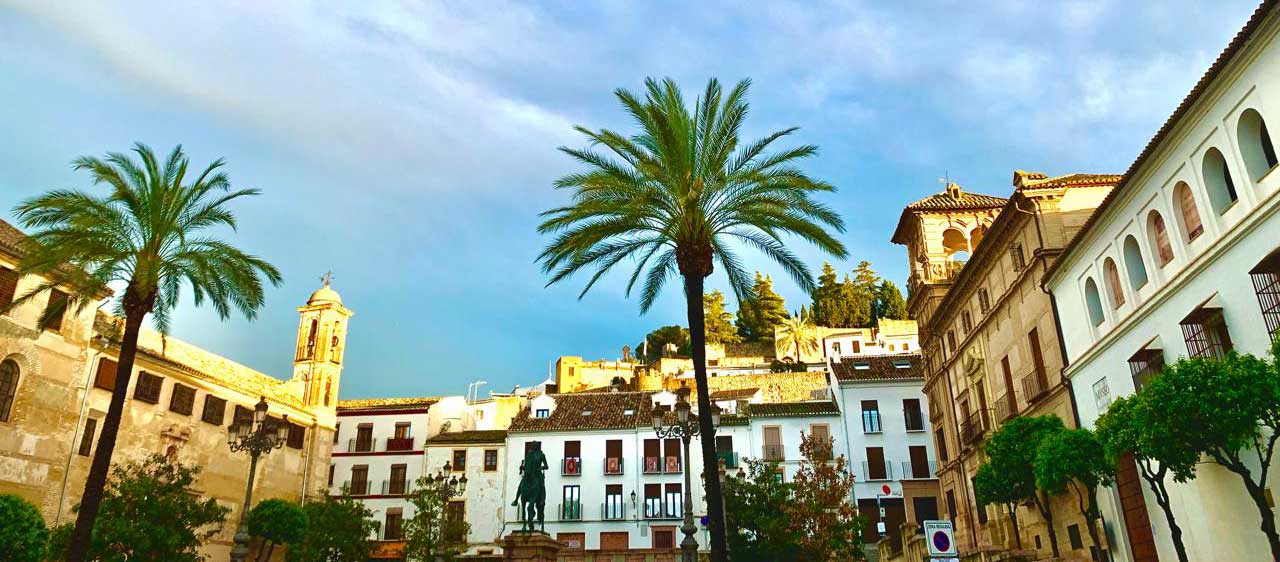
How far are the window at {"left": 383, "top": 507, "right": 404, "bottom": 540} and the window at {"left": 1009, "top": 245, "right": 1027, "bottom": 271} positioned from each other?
36304 mm

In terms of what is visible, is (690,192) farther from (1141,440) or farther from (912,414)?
(912,414)

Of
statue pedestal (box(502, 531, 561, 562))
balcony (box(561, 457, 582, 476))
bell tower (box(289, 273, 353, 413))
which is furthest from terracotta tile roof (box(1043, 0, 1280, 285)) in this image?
bell tower (box(289, 273, 353, 413))

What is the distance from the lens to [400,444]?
50.6 m

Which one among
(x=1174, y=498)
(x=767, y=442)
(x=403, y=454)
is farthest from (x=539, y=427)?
(x=1174, y=498)

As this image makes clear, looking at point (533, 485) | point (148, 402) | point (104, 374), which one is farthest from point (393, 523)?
point (533, 485)

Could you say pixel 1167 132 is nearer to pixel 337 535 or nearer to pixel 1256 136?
pixel 1256 136

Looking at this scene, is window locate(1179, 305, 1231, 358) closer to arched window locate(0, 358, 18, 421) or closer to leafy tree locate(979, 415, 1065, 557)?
leafy tree locate(979, 415, 1065, 557)

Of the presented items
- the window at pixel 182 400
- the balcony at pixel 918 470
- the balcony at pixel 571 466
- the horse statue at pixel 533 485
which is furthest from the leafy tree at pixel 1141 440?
the window at pixel 182 400

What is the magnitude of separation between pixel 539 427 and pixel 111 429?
93.2 ft

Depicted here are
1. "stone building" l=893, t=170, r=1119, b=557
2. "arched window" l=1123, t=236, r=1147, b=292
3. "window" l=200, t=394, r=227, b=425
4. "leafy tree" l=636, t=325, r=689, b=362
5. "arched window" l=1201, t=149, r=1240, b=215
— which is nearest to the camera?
Result: "arched window" l=1201, t=149, r=1240, b=215

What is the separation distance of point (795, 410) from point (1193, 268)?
2924 centimetres

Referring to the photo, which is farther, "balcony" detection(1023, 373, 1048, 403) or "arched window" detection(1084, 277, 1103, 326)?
"balcony" detection(1023, 373, 1048, 403)

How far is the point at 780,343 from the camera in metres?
87.6

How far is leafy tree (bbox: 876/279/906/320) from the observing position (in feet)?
306
